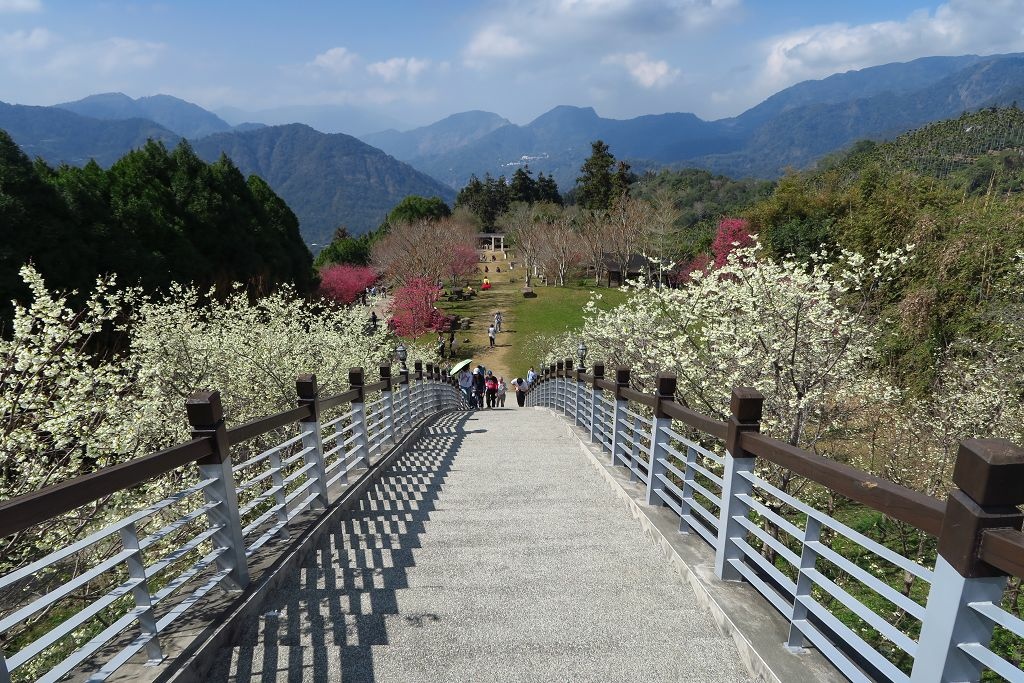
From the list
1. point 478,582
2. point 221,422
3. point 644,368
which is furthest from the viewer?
point 644,368

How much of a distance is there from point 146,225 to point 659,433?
24.9 m

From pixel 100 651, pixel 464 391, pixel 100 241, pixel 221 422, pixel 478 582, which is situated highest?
pixel 100 241

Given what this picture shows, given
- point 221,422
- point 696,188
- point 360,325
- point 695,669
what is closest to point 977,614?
point 695,669

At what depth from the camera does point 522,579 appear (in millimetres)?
3174

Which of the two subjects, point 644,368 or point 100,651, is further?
point 644,368

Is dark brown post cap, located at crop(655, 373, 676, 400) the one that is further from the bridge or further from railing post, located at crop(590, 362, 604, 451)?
railing post, located at crop(590, 362, 604, 451)

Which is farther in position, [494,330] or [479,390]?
[494,330]

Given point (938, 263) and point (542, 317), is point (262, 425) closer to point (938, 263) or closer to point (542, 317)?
point (938, 263)

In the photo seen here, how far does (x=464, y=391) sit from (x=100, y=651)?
54.6 ft

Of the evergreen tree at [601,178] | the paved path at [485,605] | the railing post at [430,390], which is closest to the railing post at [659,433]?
the paved path at [485,605]

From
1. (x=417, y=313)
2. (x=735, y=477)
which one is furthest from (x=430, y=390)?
(x=417, y=313)

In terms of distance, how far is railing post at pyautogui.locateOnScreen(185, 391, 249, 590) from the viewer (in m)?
2.72

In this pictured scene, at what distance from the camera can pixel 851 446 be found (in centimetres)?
1088

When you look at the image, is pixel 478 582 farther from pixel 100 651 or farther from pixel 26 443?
pixel 26 443
